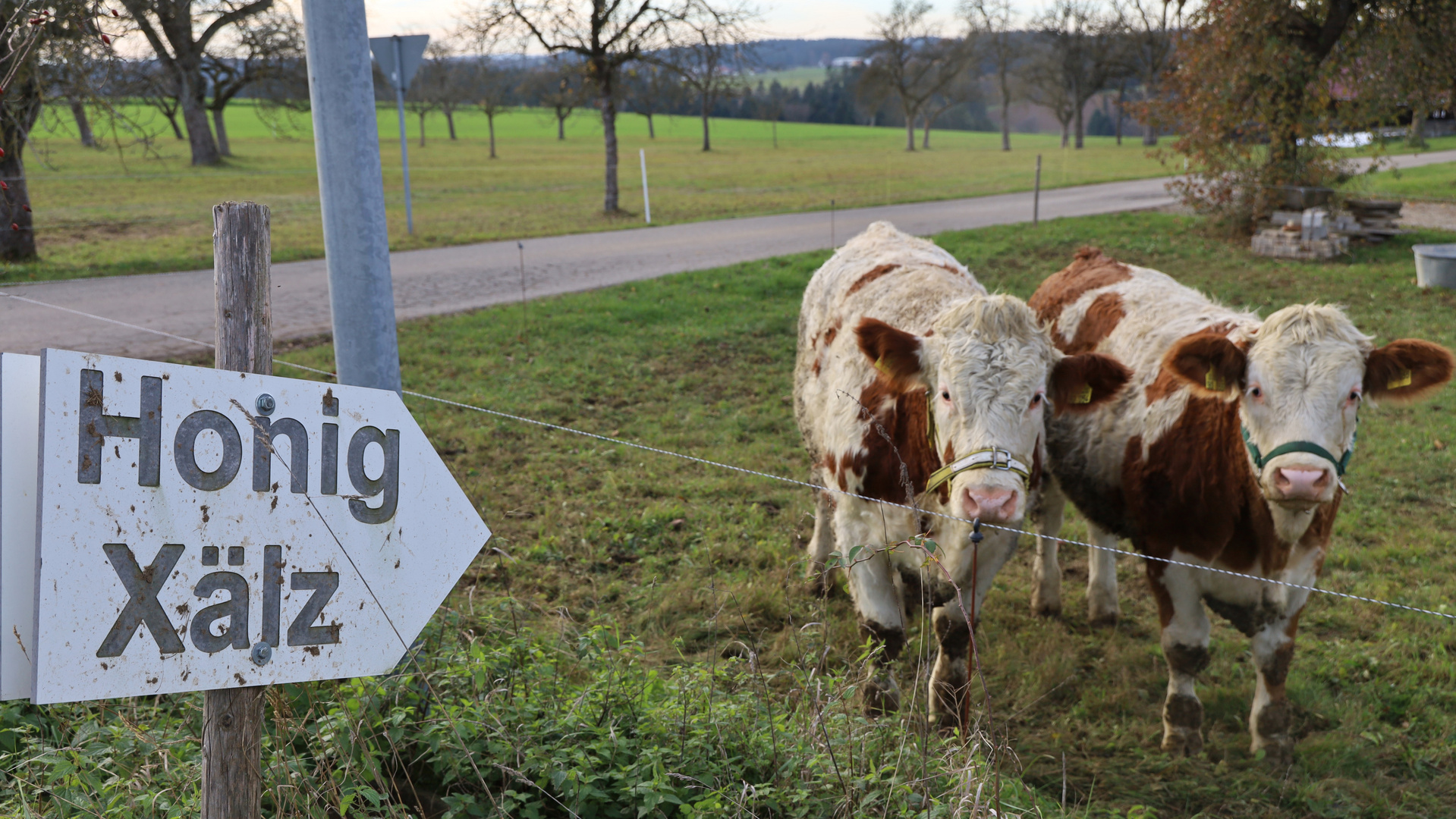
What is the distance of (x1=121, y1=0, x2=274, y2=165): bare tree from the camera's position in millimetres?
16797

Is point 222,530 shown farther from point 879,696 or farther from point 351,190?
point 879,696

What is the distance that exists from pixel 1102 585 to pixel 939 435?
2.09 meters

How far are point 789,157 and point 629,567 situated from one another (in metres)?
39.8

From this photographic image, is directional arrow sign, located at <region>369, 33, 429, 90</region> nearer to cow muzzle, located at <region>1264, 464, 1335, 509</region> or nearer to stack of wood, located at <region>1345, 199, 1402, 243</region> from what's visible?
cow muzzle, located at <region>1264, 464, 1335, 509</region>

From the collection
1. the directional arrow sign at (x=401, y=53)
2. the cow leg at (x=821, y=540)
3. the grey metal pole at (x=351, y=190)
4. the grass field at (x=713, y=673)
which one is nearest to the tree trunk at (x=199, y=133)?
the directional arrow sign at (x=401, y=53)

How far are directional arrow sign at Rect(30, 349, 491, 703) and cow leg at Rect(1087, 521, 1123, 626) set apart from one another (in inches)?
153

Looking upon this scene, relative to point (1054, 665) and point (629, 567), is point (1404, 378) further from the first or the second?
point (629, 567)

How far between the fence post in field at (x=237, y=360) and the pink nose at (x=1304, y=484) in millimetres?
3259

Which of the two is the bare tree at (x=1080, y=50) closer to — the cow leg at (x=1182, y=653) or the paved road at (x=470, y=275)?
the paved road at (x=470, y=275)

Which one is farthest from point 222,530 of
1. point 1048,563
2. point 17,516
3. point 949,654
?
point 1048,563

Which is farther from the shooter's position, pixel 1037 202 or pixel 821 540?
pixel 1037 202

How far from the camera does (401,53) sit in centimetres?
1398

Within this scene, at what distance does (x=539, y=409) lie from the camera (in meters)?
7.59

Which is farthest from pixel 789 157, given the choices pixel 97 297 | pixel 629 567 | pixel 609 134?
pixel 629 567
